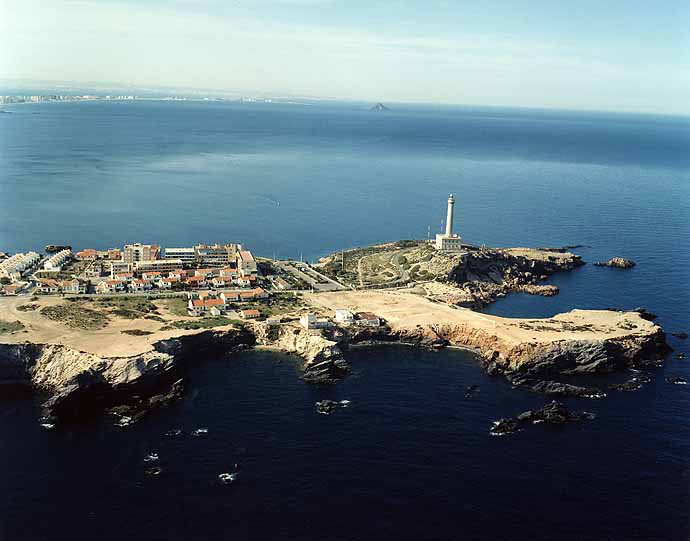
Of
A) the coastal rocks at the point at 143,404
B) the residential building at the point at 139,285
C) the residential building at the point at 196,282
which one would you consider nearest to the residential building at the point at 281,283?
the residential building at the point at 196,282

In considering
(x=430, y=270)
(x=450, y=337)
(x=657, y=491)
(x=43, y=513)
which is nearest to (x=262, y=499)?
(x=43, y=513)

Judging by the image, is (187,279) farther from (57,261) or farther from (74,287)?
(57,261)

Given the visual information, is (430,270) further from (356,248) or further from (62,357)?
(62,357)

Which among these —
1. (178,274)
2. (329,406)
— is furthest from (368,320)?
(178,274)

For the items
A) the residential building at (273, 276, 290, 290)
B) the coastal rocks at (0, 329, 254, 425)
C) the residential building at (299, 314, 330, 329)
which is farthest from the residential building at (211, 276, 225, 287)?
the coastal rocks at (0, 329, 254, 425)

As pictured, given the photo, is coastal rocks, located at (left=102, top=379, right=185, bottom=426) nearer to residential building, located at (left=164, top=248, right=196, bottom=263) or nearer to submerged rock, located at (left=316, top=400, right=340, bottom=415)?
submerged rock, located at (left=316, top=400, right=340, bottom=415)

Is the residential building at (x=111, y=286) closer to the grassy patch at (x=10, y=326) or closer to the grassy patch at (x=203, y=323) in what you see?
the grassy patch at (x=10, y=326)
